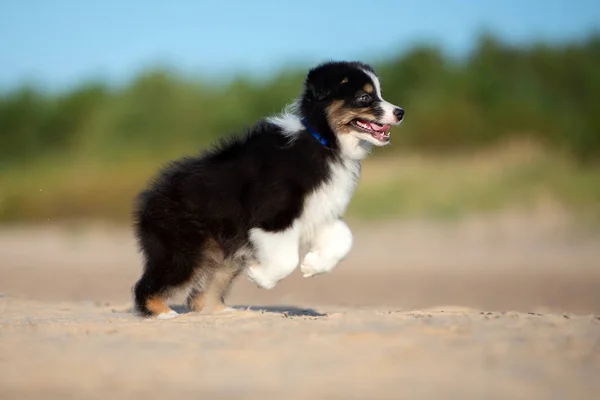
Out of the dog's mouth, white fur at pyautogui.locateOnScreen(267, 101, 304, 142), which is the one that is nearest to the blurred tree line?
white fur at pyautogui.locateOnScreen(267, 101, 304, 142)

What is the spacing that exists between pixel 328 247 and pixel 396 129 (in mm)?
16704

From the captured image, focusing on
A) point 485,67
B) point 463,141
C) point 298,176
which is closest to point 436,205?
point 463,141

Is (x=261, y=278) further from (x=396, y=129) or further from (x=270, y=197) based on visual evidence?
(x=396, y=129)

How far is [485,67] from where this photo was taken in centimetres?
2645

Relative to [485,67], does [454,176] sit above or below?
below

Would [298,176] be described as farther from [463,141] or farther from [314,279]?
[463,141]

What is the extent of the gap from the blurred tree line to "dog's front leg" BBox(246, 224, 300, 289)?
17464 mm

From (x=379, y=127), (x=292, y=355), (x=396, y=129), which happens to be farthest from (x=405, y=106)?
(x=292, y=355)

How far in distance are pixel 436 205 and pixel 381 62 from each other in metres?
6.50

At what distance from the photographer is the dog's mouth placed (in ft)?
25.1

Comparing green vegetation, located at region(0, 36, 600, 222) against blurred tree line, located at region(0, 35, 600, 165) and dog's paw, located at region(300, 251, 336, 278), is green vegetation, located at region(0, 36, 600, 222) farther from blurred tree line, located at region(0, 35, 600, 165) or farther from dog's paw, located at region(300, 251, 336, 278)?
dog's paw, located at region(300, 251, 336, 278)

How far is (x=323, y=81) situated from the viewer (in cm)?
772

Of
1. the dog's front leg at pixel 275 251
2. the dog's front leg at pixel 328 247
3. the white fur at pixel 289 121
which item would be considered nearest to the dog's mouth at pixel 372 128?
the white fur at pixel 289 121

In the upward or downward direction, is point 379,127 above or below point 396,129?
below
